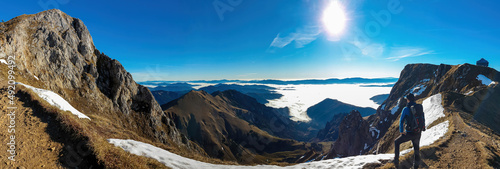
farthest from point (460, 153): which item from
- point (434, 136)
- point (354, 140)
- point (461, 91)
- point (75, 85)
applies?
point (354, 140)

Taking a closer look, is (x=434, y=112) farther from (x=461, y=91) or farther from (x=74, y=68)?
(x=74, y=68)

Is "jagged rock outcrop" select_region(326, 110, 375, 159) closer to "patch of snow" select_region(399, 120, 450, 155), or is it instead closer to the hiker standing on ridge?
"patch of snow" select_region(399, 120, 450, 155)

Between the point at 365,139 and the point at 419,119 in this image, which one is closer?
the point at 419,119

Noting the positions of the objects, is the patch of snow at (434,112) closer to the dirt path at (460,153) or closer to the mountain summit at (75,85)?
the dirt path at (460,153)

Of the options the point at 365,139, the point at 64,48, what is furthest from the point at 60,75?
the point at 365,139

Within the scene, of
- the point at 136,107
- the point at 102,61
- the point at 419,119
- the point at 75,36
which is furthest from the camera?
the point at 136,107

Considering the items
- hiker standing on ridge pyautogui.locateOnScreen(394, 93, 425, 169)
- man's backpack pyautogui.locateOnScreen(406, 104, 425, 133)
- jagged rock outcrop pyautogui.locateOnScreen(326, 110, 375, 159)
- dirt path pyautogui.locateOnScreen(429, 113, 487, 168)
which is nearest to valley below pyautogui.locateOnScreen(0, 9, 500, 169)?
dirt path pyautogui.locateOnScreen(429, 113, 487, 168)

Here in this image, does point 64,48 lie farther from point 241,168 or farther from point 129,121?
point 241,168
